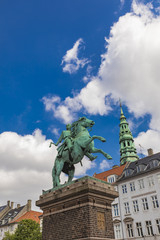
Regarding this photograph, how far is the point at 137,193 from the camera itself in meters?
40.5

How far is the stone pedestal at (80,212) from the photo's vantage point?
1141 cm

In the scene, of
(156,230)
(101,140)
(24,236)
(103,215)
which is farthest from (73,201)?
(24,236)

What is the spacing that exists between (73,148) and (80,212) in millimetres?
3754

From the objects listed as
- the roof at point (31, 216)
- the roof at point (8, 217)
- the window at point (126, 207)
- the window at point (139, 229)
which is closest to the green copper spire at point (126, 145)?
the window at point (126, 207)

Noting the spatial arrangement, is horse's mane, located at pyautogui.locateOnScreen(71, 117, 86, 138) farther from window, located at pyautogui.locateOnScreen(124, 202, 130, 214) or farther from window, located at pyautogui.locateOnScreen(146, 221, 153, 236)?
window, located at pyautogui.locateOnScreen(124, 202, 130, 214)

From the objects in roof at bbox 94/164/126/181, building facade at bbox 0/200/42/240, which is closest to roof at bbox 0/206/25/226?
building facade at bbox 0/200/42/240

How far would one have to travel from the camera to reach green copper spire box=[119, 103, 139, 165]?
218 ft

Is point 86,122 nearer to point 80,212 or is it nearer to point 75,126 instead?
point 75,126

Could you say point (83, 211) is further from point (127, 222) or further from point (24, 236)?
point (24, 236)

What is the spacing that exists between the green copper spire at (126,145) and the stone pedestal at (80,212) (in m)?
54.3

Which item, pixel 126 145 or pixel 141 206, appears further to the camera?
pixel 126 145

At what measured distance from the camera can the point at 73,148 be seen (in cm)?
1429

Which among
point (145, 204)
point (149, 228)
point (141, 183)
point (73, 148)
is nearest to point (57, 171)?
point (73, 148)

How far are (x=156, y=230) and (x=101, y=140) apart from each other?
93.7ft
